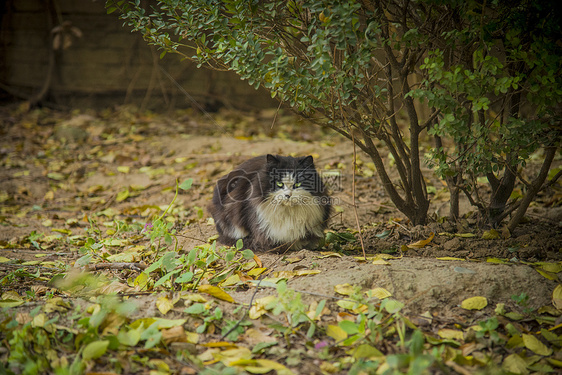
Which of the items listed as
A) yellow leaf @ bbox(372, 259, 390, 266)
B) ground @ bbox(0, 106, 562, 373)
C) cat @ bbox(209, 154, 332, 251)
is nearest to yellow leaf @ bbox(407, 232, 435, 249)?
ground @ bbox(0, 106, 562, 373)

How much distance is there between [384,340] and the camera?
2238 mm

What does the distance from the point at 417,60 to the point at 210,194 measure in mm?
2837

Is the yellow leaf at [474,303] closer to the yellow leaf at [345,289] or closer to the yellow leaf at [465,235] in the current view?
the yellow leaf at [345,289]

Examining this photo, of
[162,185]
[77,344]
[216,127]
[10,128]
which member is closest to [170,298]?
[77,344]

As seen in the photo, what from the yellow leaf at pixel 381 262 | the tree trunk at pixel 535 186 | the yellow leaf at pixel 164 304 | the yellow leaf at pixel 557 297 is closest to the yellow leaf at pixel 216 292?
the yellow leaf at pixel 164 304

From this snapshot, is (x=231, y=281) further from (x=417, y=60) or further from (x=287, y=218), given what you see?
(x=417, y=60)

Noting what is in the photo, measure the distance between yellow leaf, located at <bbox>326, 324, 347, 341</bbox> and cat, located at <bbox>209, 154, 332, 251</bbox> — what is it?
44.0 inches

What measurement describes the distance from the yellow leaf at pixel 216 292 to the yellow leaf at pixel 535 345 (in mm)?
1500

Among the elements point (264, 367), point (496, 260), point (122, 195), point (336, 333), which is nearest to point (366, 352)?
point (336, 333)

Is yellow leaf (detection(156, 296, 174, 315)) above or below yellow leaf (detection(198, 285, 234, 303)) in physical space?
below

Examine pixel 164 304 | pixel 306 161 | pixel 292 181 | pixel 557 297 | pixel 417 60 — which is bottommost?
pixel 164 304

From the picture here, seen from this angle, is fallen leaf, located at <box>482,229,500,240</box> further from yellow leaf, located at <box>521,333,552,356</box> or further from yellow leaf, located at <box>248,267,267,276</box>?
yellow leaf, located at <box>248,267,267,276</box>

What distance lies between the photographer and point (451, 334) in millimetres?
2303

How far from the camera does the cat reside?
3.28 m
